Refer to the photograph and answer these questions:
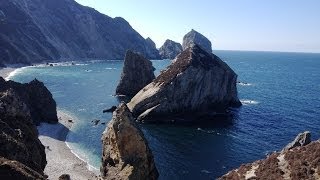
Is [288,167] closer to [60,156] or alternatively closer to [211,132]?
[60,156]

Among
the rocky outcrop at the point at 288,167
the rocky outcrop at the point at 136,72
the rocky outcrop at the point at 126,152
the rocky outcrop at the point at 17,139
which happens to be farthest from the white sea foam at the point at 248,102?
the rocky outcrop at the point at 288,167

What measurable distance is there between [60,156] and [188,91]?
4344cm

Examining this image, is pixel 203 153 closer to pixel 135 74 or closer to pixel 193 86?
pixel 193 86

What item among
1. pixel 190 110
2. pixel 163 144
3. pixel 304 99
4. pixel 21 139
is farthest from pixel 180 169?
pixel 304 99

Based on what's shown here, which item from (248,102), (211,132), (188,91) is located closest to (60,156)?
(211,132)

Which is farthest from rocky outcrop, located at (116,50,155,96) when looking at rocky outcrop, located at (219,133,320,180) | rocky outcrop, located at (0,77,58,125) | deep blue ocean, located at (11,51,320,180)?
rocky outcrop, located at (219,133,320,180)

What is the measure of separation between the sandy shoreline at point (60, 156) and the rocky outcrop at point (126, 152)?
41.8ft

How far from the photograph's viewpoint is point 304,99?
136m

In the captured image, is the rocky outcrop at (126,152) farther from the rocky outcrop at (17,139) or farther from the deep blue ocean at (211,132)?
the deep blue ocean at (211,132)

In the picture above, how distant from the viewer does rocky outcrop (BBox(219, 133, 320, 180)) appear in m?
34.7

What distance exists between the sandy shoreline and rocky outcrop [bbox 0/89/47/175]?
13306 millimetres

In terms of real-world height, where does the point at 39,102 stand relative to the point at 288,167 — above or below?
below

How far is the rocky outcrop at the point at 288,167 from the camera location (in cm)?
3469

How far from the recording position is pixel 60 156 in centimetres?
7181
